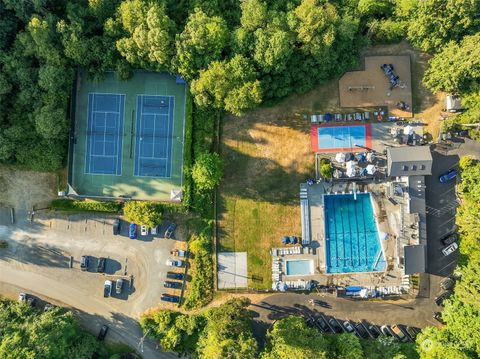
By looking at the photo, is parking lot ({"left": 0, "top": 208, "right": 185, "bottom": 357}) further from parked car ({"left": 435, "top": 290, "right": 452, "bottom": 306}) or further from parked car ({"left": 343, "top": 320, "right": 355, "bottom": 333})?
parked car ({"left": 435, "top": 290, "right": 452, "bottom": 306})

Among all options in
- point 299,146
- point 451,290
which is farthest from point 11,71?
point 451,290

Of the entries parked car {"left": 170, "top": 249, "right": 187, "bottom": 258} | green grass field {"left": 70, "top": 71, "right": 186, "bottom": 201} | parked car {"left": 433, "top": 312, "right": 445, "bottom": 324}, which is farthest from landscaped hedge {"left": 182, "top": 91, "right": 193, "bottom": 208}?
parked car {"left": 433, "top": 312, "right": 445, "bottom": 324}

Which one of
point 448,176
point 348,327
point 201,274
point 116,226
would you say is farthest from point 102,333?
point 448,176

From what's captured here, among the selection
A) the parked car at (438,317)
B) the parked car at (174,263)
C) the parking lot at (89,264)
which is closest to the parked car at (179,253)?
the parking lot at (89,264)

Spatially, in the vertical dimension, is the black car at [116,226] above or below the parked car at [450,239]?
above

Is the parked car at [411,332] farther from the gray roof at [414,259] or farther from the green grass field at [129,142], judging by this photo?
the green grass field at [129,142]
